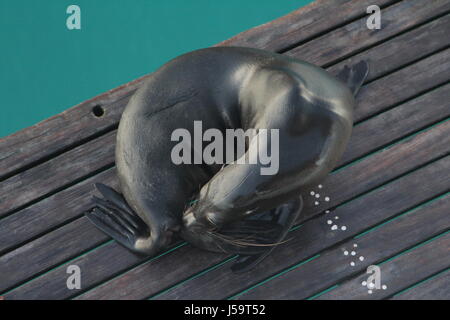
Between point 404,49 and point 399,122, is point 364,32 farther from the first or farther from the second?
point 399,122

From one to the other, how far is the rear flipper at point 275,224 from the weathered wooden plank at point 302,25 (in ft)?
2.64

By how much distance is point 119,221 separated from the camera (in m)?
2.38

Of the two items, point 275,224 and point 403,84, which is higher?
point 403,84

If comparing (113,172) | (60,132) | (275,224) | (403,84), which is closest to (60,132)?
(60,132)

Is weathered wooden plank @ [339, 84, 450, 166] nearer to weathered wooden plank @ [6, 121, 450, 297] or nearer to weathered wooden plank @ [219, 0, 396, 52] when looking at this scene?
weathered wooden plank @ [6, 121, 450, 297]

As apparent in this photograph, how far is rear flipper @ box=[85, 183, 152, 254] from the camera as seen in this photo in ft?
7.67

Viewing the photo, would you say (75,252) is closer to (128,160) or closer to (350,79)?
(128,160)

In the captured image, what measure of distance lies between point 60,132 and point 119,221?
0.54m

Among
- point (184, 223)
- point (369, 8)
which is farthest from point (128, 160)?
point (369, 8)

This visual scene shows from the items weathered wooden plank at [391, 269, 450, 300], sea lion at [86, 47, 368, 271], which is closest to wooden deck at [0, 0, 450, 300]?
weathered wooden plank at [391, 269, 450, 300]

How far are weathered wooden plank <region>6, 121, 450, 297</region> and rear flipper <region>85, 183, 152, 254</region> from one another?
0.44ft

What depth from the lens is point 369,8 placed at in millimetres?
2785

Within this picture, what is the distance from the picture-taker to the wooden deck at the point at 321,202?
2.42 metres

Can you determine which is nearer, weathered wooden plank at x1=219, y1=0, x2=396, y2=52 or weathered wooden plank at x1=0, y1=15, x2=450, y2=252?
weathered wooden plank at x1=0, y1=15, x2=450, y2=252
